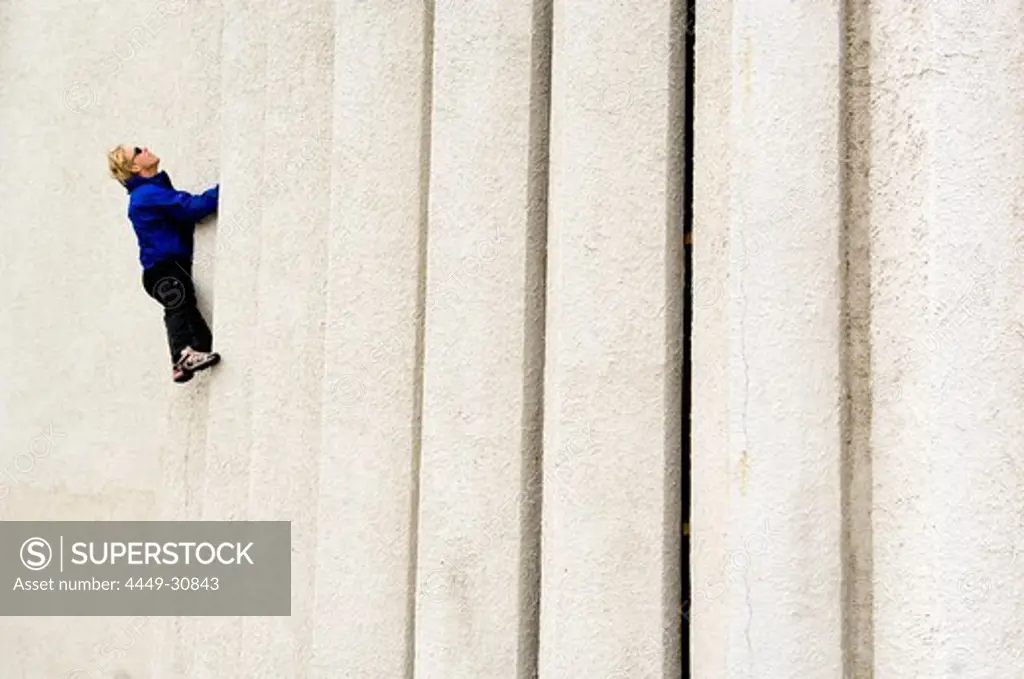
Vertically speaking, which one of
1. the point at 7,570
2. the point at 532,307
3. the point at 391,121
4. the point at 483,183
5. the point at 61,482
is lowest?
the point at 7,570

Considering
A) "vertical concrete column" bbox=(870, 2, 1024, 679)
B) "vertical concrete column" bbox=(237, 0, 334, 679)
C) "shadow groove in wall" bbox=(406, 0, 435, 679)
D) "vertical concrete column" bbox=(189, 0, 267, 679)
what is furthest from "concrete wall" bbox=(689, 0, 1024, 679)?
"vertical concrete column" bbox=(189, 0, 267, 679)

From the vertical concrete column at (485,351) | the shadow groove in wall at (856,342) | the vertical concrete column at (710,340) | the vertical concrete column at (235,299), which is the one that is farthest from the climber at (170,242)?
the shadow groove in wall at (856,342)

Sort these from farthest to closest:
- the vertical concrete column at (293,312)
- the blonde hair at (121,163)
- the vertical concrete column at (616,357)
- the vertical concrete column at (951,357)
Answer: the blonde hair at (121,163) → the vertical concrete column at (293,312) → the vertical concrete column at (616,357) → the vertical concrete column at (951,357)

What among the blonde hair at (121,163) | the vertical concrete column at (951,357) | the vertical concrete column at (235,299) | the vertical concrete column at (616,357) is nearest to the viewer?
the vertical concrete column at (951,357)

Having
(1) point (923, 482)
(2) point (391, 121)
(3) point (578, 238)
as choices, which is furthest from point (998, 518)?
(2) point (391, 121)

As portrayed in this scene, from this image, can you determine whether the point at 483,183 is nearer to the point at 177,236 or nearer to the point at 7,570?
the point at 177,236

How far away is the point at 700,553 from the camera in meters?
2.71

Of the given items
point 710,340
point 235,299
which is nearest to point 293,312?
point 235,299

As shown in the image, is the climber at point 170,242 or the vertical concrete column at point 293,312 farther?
the climber at point 170,242

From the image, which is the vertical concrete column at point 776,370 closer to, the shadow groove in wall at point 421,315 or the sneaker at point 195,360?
the shadow groove in wall at point 421,315

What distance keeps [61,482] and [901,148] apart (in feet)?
10.3

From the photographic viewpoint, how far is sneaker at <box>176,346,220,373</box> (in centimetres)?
396

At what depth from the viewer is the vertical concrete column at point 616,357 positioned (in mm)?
2824

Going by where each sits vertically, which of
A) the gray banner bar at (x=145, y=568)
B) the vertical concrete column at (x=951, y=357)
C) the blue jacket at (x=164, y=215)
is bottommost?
the gray banner bar at (x=145, y=568)
